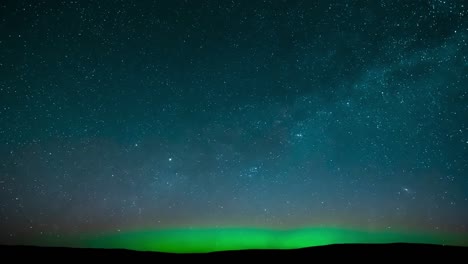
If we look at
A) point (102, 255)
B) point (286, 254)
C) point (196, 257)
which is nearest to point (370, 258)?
point (286, 254)

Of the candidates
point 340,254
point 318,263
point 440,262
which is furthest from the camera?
point 340,254

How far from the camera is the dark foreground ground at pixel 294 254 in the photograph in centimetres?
778

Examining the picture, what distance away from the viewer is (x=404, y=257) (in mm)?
7719

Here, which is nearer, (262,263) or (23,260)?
(23,260)

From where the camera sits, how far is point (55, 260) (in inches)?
304

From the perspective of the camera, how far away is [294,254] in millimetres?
8695

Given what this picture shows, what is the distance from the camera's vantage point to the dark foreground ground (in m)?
7.78

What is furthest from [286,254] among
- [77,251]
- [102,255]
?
[77,251]

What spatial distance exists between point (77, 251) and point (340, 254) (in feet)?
24.8

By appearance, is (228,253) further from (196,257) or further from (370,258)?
(370,258)

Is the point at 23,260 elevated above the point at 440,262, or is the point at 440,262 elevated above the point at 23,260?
the point at 23,260

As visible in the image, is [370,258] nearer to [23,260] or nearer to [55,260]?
[55,260]

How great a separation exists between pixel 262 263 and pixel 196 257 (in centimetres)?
202

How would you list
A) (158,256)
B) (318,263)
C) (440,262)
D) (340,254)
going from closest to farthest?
(440,262) < (318,263) < (340,254) < (158,256)
